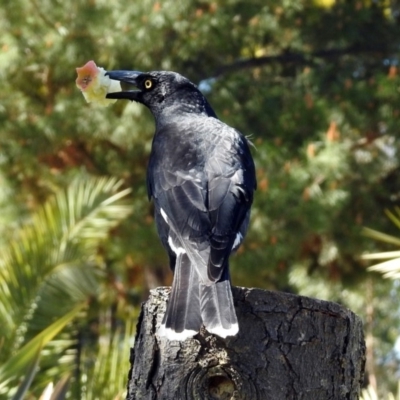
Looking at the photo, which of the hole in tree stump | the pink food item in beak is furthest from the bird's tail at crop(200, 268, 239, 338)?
the pink food item in beak

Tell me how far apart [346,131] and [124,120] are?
199cm

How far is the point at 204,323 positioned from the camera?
115 inches

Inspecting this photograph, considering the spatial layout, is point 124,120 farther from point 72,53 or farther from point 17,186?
point 17,186

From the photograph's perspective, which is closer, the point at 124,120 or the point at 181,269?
the point at 181,269

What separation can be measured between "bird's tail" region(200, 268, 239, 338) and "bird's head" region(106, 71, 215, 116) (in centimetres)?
148

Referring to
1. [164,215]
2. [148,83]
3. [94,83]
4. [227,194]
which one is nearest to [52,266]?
[148,83]

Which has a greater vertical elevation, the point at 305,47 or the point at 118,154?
the point at 305,47

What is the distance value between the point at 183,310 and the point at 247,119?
5.65 metres

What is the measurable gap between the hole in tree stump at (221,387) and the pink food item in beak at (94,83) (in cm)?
172

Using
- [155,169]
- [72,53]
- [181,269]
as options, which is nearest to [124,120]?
[72,53]

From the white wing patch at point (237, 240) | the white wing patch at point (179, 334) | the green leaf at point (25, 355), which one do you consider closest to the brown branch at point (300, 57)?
the green leaf at point (25, 355)

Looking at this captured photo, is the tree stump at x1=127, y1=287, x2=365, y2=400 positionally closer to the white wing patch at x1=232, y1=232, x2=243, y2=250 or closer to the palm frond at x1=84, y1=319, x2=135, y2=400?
the white wing patch at x1=232, y1=232, x2=243, y2=250

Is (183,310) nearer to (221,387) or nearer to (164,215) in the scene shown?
(221,387)

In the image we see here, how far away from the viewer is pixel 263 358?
2.91 meters
